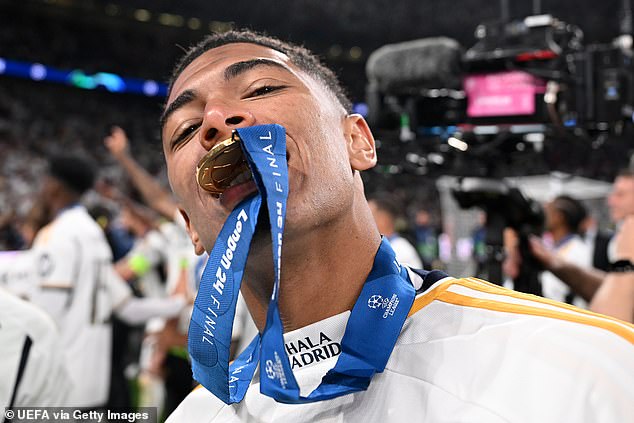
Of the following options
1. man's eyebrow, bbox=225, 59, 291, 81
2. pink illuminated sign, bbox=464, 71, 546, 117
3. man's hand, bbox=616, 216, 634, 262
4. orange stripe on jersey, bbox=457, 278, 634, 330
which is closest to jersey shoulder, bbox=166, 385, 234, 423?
orange stripe on jersey, bbox=457, 278, 634, 330

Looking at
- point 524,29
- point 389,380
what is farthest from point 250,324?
point 389,380

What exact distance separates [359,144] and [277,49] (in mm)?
233

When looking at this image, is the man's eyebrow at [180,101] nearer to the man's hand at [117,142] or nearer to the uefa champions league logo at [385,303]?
the uefa champions league logo at [385,303]

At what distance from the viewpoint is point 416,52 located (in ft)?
7.16

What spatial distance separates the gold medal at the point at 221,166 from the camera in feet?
3.09

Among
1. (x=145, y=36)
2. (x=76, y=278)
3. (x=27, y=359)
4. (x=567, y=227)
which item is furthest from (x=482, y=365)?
(x=145, y=36)

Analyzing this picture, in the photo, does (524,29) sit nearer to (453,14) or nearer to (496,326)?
(496,326)

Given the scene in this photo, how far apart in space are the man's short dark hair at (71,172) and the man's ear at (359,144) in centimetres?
258

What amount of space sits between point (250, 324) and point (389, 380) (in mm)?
2067

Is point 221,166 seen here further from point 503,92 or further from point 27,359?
point 503,92

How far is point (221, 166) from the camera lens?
973 mm

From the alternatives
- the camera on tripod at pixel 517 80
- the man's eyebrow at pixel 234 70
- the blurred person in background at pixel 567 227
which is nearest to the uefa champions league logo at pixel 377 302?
the man's eyebrow at pixel 234 70

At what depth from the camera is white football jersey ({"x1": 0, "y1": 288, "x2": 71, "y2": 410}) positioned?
146cm

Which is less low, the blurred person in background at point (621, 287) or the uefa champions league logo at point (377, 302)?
the uefa champions league logo at point (377, 302)
